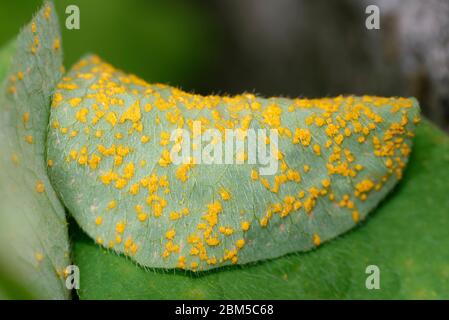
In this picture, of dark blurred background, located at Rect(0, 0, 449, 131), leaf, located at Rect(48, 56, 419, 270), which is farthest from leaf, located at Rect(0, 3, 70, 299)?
dark blurred background, located at Rect(0, 0, 449, 131)

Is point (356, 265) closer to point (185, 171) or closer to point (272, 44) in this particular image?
point (185, 171)

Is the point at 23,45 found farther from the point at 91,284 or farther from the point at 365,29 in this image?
the point at 365,29

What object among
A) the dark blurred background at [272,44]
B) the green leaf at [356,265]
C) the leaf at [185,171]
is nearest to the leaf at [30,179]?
the leaf at [185,171]

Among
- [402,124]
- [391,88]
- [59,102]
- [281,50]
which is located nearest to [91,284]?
[59,102]

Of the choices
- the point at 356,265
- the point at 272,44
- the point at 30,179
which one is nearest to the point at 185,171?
the point at 30,179

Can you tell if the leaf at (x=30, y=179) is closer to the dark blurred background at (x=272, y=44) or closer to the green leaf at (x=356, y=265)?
the green leaf at (x=356, y=265)

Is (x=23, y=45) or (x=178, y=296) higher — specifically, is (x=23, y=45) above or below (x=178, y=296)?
above

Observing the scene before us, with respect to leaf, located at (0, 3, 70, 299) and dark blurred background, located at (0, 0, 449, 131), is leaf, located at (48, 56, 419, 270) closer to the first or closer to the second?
leaf, located at (0, 3, 70, 299)
